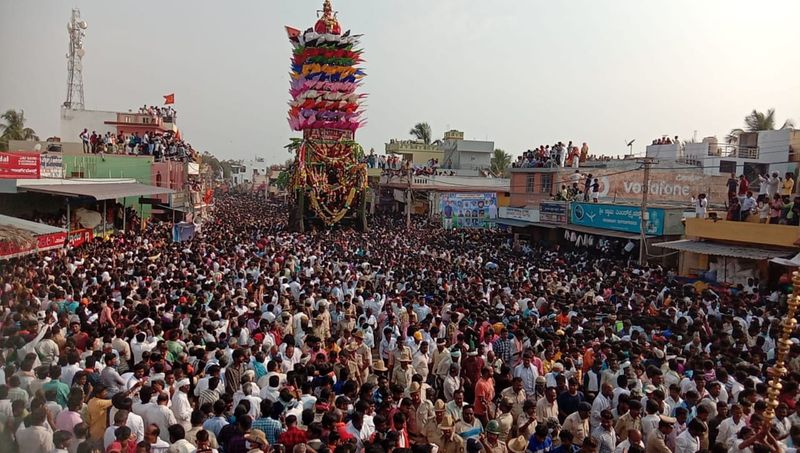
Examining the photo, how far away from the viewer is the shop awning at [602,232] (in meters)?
20.9

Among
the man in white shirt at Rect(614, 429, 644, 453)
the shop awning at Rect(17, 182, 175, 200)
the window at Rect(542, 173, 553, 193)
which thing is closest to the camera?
the man in white shirt at Rect(614, 429, 644, 453)

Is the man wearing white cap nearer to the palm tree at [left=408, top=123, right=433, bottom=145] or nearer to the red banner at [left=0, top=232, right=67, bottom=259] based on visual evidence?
the red banner at [left=0, top=232, right=67, bottom=259]

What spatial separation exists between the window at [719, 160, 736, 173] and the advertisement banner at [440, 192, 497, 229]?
10838 mm

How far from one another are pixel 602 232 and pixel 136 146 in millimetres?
21325

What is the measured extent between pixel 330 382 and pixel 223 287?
5686 mm

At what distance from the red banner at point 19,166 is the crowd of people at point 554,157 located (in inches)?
847

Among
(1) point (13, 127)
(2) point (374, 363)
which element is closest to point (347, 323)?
(2) point (374, 363)

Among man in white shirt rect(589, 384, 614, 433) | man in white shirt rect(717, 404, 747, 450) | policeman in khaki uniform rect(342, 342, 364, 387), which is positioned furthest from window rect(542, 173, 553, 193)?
man in white shirt rect(717, 404, 747, 450)

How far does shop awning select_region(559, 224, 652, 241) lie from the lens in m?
20.9

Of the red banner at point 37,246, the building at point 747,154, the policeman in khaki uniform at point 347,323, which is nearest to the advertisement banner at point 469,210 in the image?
the building at point 747,154

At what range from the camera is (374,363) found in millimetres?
9234

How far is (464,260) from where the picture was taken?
63.3 ft

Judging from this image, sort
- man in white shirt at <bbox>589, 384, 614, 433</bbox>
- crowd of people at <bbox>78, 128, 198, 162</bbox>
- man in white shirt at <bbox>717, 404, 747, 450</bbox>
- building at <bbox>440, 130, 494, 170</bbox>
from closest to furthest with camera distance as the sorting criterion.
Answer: man in white shirt at <bbox>717, 404, 747, 450</bbox> → man in white shirt at <bbox>589, 384, 614, 433</bbox> → crowd of people at <bbox>78, 128, 198, 162</bbox> → building at <bbox>440, 130, 494, 170</bbox>

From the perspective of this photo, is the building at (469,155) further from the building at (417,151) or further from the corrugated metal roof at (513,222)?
the corrugated metal roof at (513,222)
